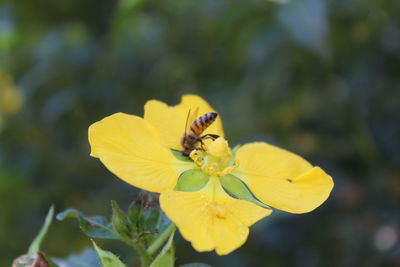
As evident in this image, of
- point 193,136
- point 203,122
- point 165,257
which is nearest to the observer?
point 165,257

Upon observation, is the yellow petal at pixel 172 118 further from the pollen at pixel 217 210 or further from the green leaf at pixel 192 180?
the pollen at pixel 217 210

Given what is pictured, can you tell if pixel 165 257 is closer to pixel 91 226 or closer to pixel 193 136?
pixel 91 226

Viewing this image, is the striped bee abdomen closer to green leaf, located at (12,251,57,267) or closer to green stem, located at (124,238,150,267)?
green stem, located at (124,238,150,267)

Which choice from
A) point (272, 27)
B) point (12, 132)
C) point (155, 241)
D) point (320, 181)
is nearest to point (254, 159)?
point (320, 181)

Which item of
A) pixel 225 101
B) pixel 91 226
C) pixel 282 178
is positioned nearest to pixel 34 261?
pixel 91 226

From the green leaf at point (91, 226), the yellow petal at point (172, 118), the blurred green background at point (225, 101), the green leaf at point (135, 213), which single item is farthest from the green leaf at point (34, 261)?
the blurred green background at point (225, 101)

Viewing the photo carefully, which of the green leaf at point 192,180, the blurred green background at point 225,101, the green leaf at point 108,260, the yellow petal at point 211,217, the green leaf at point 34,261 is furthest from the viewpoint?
the blurred green background at point 225,101

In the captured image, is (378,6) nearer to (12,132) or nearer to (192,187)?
(192,187)
